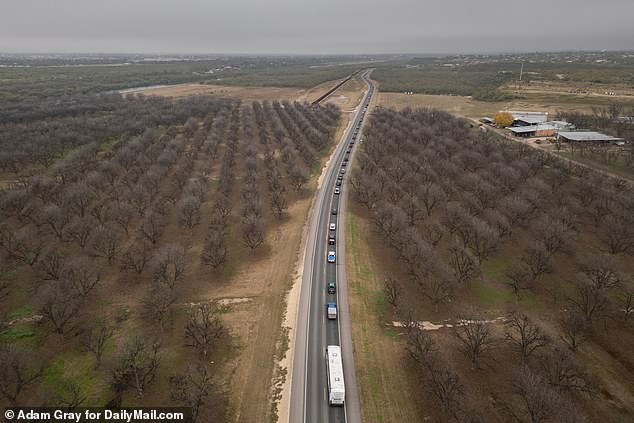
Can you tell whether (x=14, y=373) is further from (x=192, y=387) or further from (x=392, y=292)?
(x=392, y=292)

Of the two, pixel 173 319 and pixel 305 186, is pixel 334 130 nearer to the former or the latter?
pixel 305 186

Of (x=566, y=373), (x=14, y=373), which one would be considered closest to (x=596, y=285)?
(x=566, y=373)

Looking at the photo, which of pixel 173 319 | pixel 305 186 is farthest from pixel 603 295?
pixel 305 186

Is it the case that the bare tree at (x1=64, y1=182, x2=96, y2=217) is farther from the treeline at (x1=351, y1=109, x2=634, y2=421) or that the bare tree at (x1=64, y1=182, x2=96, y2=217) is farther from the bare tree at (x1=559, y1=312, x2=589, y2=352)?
the bare tree at (x1=559, y1=312, x2=589, y2=352)

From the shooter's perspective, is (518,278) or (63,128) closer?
(518,278)

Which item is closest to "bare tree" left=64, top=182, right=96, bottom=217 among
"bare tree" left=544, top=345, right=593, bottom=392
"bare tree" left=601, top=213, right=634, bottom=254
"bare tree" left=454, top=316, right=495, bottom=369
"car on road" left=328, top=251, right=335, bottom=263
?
"car on road" left=328, top=251, right=335, bottom=263

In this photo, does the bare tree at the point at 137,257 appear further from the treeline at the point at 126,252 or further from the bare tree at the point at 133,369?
the bare tree at the point at 133,369
